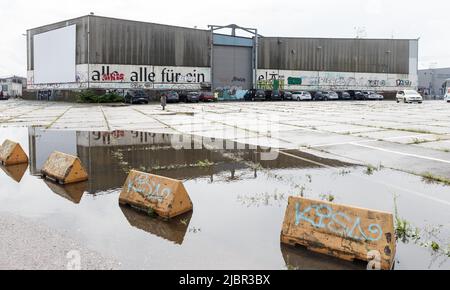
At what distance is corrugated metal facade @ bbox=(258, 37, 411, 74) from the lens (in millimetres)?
65125

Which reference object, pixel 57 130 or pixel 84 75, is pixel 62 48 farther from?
pixel 57 130

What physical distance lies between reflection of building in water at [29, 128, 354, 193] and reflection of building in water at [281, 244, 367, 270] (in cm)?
374

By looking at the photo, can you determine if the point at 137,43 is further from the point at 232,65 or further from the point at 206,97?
the point at 232,65

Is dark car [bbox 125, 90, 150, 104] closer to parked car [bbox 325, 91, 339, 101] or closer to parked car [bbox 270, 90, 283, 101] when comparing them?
parked car [bbox 270, 90, 283, 101]

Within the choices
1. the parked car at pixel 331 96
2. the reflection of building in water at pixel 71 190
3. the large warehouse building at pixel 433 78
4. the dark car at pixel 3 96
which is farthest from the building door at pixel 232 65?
the reflection of building in water at pixel 71 190

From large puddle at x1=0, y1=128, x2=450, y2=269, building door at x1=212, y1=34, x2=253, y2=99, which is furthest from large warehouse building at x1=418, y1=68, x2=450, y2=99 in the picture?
large puddle at x1=0, y1=128, x2=450, y2=269

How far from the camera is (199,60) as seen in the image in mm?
58938

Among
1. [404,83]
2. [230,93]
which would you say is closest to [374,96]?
[404,83]

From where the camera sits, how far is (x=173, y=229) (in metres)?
5.49

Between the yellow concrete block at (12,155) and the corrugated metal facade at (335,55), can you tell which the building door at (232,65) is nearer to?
the corrugated metal facade at (335,55)

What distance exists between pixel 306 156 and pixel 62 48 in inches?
2035

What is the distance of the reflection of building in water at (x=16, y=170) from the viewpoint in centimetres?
860

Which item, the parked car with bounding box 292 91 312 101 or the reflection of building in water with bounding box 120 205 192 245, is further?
the parked car with bounding box 292 91 312 101
